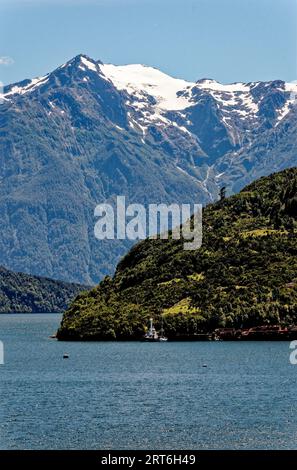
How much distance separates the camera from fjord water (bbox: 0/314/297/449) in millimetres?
101188

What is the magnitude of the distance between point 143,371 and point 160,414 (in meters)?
55.5

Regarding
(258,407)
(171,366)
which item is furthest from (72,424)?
(171,366)

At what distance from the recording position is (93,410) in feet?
404

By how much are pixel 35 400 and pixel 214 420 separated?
96.3 feet

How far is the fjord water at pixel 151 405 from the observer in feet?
332

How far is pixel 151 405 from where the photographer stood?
416ft

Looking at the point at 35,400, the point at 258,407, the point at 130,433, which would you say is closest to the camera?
the point at 130,433
